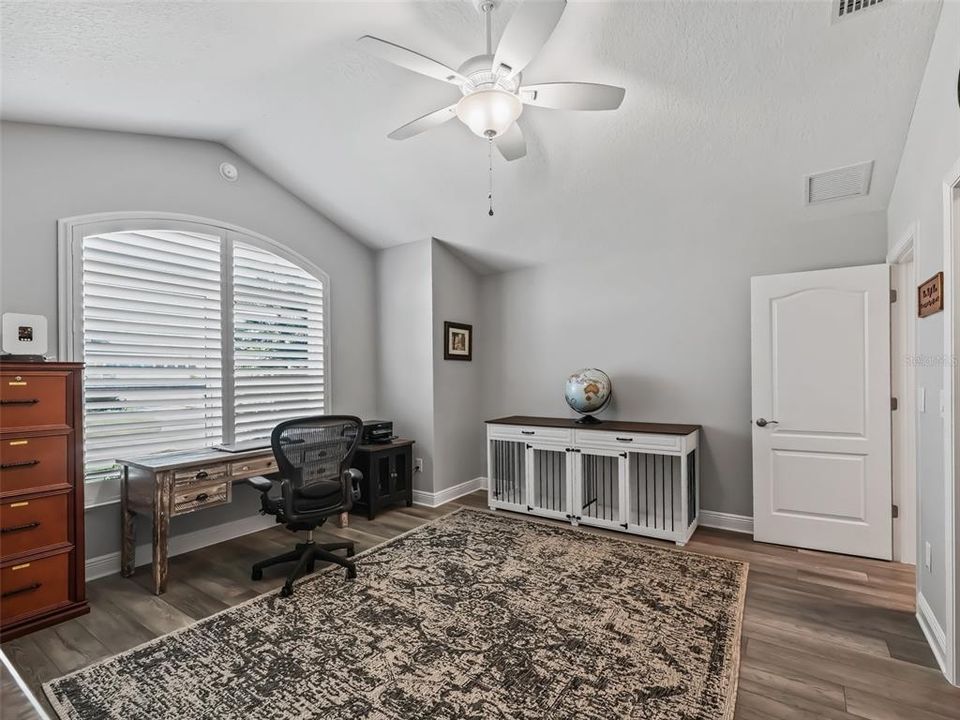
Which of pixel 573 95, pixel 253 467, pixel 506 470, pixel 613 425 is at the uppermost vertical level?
pixel 573 95

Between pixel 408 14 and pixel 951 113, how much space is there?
2.40 metres

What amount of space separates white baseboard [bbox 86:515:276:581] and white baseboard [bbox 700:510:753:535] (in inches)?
142

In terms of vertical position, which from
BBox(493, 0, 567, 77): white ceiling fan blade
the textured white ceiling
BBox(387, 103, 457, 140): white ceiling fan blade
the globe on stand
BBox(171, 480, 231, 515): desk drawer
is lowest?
BBox(171, 480, 231, 515): desk drawer

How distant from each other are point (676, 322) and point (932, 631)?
96.8 inches

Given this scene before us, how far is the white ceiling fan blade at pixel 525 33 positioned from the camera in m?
1.67

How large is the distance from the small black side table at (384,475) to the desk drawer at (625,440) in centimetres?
161

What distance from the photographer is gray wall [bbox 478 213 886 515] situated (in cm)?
360

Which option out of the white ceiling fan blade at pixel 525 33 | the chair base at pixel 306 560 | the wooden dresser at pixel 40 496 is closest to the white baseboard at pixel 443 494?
the chair base at pixel 306 560

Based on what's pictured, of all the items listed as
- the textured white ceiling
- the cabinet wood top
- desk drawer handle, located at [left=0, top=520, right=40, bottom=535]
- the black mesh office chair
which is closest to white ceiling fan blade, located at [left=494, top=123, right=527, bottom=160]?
the textured white ceiling

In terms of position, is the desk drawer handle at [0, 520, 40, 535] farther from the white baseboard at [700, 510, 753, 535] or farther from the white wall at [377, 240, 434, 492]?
the white baseboard at [700, 510, 753, 535]

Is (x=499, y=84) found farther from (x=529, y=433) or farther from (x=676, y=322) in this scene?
(x=529, y=433)

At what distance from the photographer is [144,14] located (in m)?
2.15

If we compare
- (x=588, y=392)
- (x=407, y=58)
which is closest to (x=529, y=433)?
(x=588, y=392)

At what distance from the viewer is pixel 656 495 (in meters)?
4.00
